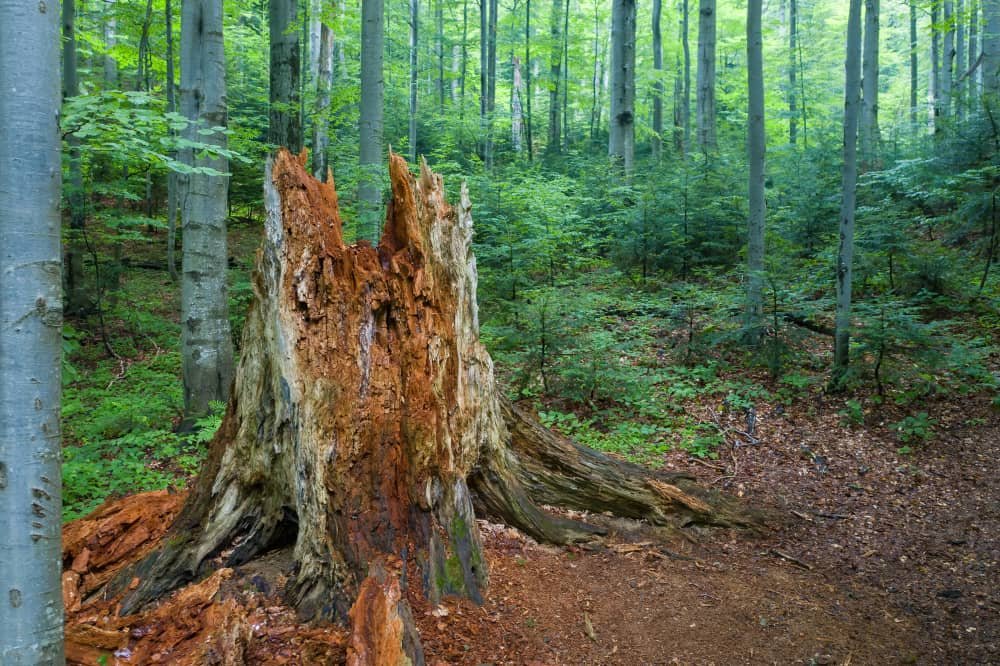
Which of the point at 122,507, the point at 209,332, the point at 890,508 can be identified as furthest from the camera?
the point at 209,332

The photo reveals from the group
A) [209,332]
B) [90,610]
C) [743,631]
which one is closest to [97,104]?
[90,610]

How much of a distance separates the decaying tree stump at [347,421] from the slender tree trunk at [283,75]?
6488mm

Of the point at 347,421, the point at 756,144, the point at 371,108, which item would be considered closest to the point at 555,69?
the point at 756,144

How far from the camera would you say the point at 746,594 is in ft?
14.2

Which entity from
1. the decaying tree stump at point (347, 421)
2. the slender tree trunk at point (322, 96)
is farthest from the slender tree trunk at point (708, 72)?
the decaying tree stump at point (347, 421)

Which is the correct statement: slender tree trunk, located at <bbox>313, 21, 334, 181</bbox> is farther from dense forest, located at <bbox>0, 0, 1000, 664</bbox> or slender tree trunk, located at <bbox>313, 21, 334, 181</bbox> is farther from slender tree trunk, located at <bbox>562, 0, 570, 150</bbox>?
slender tree trunk, located at <bbox>562, 0, 570, 150</bbox>

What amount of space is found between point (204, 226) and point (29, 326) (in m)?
5.03

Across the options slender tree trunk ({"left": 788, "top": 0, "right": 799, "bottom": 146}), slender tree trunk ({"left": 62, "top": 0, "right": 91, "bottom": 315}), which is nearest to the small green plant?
slender tree trunk ({"left": 62, "top": 0, "right": 91, "bottom": 315})

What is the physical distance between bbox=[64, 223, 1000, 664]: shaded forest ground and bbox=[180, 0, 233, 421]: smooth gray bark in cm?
88

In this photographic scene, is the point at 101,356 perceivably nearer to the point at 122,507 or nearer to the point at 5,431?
the point at 122,507

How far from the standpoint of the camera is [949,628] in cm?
410

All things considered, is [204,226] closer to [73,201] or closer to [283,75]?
[283,75]

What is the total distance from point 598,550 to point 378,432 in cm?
196

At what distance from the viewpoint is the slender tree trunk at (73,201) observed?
1009cm
